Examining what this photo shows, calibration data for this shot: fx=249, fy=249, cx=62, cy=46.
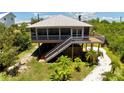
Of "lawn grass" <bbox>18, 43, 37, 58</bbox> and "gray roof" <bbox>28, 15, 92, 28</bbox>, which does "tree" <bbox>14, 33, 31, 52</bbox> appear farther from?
"gray roof" <bbox>28, 15, 92, 28</bbox>

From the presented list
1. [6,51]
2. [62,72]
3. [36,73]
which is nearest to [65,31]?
[6,51]

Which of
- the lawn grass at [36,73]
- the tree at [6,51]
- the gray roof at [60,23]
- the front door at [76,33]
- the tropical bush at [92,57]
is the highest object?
the gray roof at [60,23]

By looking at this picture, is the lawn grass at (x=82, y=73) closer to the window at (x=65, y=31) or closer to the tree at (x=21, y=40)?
the window at (x=65, y=31)

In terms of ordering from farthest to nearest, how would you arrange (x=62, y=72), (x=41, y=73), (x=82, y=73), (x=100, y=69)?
(x=100, y=69), (x=82, y=73), (x=41, y=73), (x=62, y=72)

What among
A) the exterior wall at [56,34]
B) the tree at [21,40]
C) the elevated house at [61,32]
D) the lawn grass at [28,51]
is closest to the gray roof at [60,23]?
the elevated house at [61,32]

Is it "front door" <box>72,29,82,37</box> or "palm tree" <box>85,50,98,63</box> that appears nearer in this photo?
"palm tree" <box>85,50,98,63</box>

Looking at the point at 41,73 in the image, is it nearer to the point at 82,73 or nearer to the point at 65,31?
the point at 82,73

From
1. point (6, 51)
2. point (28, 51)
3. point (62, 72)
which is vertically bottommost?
point (28, 51)

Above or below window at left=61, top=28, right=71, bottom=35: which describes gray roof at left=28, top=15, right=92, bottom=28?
above

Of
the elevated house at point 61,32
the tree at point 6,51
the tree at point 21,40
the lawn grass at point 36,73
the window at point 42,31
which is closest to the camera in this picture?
the lawn grass at point 36,73

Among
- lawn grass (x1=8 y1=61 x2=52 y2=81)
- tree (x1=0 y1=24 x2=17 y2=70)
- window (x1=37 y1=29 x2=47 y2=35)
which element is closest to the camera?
lawn grass (x1=8 y1=61 x2=52 y2=81)

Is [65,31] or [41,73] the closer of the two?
[41,73]

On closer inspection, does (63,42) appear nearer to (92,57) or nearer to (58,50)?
(58,50)

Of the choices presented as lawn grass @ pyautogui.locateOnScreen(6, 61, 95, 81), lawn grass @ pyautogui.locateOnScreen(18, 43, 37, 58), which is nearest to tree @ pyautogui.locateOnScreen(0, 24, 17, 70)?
lawn grass @ pyautogui.locateOnScreen(6, 61, 95, 81)
